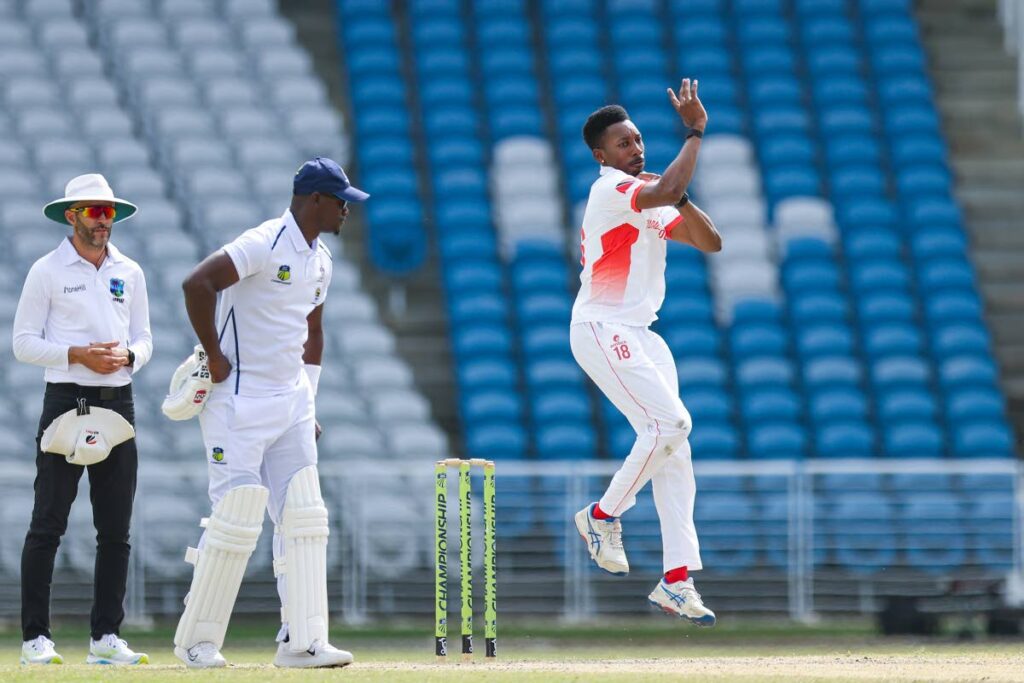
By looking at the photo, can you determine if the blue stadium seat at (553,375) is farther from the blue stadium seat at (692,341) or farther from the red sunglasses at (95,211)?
the red sunglasses at (95,211)

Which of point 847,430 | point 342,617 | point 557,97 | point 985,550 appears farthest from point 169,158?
point 985,550

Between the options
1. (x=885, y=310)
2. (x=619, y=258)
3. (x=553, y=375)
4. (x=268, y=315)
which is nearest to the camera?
(x=268, y=315)

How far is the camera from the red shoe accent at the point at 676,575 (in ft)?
24.0

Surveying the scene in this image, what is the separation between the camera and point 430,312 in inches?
616

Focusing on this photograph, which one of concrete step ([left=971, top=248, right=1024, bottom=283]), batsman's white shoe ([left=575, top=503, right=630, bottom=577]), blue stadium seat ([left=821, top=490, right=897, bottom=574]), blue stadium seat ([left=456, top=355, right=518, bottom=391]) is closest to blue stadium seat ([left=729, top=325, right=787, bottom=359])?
blue stadium seat ([left=456, top=355, right=518, bottom=391])

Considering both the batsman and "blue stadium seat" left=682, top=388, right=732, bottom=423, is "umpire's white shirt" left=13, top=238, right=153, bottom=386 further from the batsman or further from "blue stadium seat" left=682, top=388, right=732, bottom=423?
"blue stadium seat" left=682, top=388, right=732, bottom=423

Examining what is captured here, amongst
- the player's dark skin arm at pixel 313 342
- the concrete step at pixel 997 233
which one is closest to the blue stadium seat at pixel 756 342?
the concrete step at pixel 997 233

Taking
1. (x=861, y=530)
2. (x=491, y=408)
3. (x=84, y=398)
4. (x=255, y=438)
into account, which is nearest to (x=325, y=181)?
(x=255, y=438)

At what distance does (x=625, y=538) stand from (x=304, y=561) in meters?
6.30

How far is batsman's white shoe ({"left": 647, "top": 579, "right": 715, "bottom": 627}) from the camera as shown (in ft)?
23.7

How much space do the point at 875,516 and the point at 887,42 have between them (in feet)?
22.9

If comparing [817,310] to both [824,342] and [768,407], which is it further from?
[768,407]

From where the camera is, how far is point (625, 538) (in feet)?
42.6

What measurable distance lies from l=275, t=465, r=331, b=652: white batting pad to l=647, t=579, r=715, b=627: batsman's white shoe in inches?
56.4
